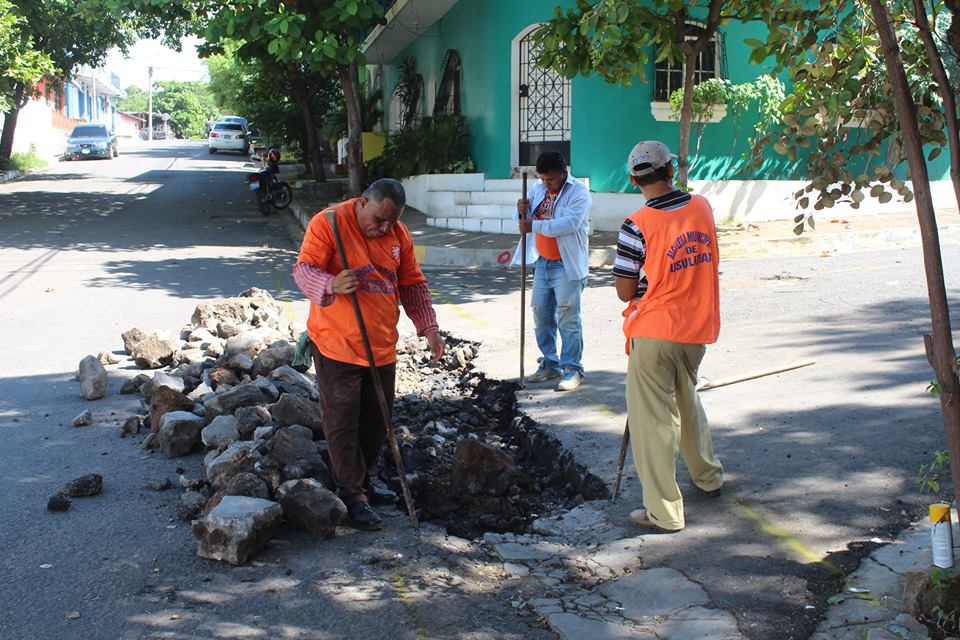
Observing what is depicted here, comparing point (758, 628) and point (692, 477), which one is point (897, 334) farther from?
point (758, 628)

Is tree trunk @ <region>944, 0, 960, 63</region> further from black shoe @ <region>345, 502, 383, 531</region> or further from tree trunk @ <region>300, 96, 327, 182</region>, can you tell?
tree trunk @ <region>300, 96, 327, 182</region>

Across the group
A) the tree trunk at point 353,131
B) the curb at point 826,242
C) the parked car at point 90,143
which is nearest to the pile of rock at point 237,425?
the curb at point 826,242

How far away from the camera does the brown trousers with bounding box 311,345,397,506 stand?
4617 millimetres

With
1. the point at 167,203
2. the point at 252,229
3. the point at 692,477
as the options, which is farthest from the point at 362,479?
the point at 167,203

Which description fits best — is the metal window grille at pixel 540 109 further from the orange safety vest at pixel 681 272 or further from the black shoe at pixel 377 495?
the orange safety vest at pixel 681 272

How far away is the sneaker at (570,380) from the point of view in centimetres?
685

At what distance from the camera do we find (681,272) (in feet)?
14.0

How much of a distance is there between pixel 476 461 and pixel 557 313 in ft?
6.70

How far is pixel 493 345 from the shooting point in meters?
8.53

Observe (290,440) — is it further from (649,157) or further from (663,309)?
(649,157)

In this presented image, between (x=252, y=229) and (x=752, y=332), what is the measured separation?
12.4m

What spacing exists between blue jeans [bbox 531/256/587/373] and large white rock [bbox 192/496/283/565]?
3.10 m

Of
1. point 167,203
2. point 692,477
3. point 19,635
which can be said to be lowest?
point 19,635

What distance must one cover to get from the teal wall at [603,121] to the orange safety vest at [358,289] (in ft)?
38.0
